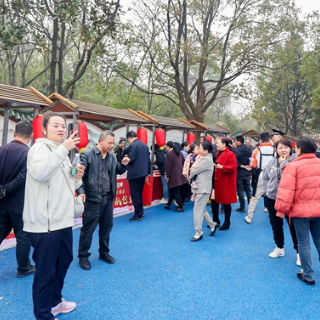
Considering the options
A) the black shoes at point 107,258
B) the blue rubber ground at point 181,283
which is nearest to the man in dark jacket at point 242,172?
the blue rubber ground at point 181,283

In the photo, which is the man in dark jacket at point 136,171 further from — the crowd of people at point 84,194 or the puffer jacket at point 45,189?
the puffer jacket at point 45,189

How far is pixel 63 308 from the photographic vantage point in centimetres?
239

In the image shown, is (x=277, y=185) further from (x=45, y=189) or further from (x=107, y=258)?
(x=45, y=189)

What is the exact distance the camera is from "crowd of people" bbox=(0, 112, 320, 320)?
1958 mm

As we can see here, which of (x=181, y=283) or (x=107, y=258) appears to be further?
(x=107, y=258)

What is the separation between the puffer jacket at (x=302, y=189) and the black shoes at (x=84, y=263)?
7.79ft

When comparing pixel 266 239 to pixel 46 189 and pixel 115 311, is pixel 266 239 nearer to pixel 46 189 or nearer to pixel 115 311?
pixel 115 311

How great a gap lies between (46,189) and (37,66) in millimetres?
16896

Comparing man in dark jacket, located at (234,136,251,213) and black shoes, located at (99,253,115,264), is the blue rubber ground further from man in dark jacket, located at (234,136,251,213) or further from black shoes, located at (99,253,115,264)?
man in dark jacket, located at (234,136,251,213)

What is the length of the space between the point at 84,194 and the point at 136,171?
256 cm

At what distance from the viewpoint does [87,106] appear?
5910 millimetres

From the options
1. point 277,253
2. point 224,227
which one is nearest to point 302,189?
point 277,253

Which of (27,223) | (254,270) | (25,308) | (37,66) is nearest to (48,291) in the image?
(27,223)

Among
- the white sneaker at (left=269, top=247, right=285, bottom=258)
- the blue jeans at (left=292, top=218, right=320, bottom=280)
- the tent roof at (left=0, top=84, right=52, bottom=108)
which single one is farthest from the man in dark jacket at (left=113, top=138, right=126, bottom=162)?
the blue jeans at (left=292, top=218, right=320, bottom=280)
